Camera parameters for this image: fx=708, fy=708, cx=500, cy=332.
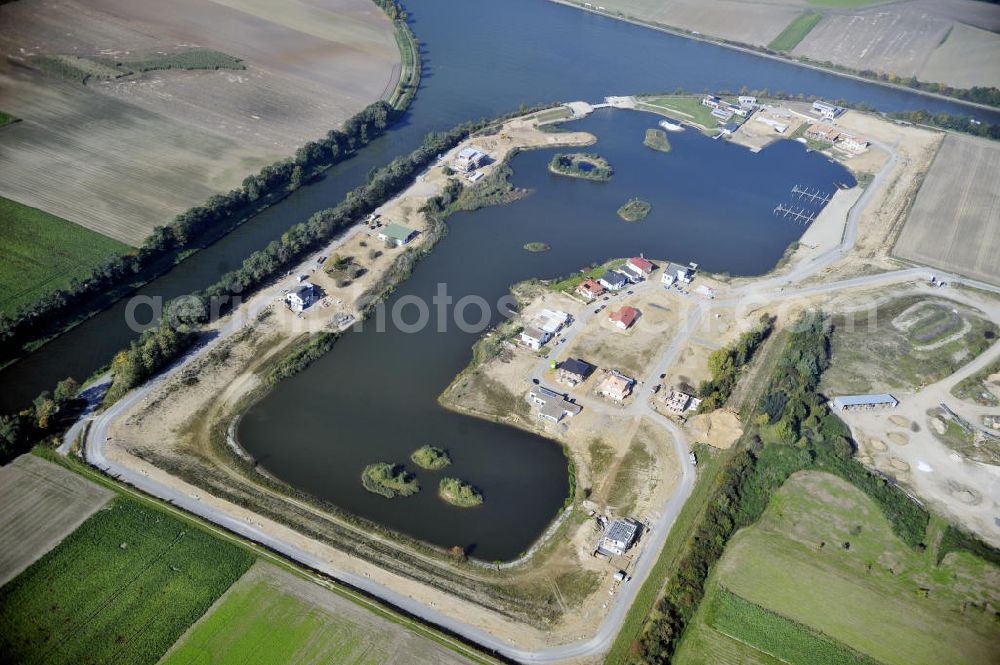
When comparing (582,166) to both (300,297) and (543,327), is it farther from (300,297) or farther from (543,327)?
(300,297)

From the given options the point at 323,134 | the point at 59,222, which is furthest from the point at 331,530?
the point at 323,134

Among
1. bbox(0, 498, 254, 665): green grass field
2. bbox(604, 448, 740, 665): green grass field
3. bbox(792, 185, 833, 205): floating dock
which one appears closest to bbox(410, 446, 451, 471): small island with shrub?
bbox(0, 498, 254, 665): green grass field

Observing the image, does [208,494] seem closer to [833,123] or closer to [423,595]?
[423,595]

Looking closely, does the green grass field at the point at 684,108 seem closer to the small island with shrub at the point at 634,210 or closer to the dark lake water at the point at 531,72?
the dark lake water at the point at 531,72

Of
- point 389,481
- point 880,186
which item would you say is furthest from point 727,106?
point 389,481

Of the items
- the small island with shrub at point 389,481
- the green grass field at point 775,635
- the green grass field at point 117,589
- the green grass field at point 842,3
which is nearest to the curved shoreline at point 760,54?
the green grass field at point 842,3

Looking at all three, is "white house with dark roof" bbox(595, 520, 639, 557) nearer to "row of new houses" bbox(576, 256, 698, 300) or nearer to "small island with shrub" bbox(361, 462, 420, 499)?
"small island with shrub" bbox(361, 462, 420, 499)
